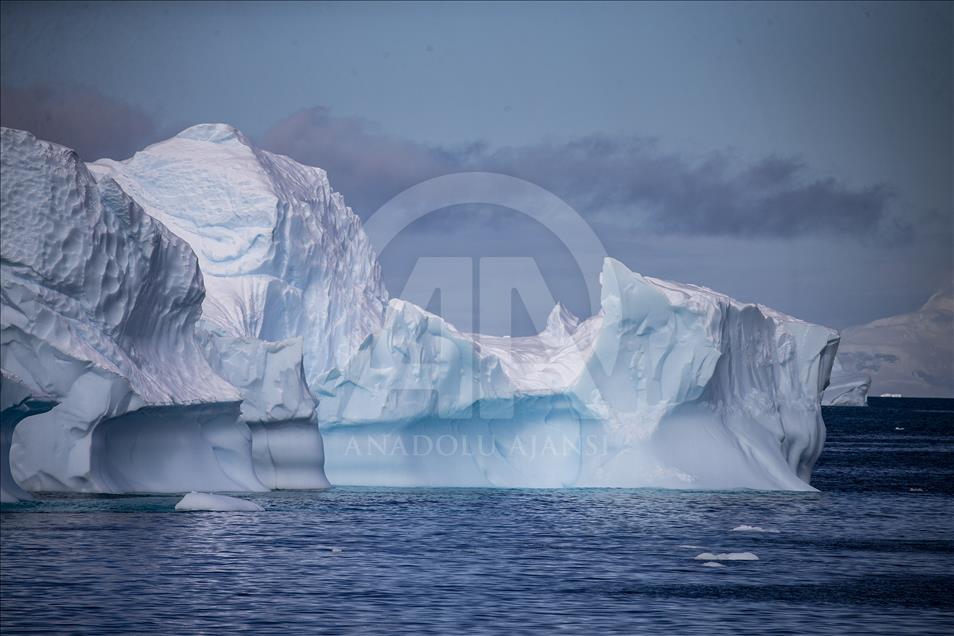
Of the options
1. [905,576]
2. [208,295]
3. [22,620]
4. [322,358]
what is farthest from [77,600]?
[322,358]

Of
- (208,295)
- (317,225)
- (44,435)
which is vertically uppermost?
(317,225)

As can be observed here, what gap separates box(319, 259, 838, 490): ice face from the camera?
111ft

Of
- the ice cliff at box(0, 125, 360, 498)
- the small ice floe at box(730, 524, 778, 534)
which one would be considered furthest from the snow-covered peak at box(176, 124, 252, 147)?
the small ice floe at box(730, 524, 778, 534)

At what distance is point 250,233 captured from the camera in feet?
140

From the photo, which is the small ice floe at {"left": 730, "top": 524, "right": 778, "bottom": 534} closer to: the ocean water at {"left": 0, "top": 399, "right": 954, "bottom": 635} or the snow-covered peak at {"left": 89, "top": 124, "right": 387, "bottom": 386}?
the ocean water at {"left": 0, "top": 399, "right": 954, "bottom": 635}

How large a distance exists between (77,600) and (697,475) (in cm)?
1955

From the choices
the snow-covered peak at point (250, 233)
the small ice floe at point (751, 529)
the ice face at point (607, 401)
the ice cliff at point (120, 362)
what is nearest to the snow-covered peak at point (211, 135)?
the snow-covered peak at point (250, 233)

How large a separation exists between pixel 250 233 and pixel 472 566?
73.1 ft

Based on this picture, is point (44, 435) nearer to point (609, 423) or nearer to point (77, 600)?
point (77, 600)

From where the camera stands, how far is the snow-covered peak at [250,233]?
42500 mm

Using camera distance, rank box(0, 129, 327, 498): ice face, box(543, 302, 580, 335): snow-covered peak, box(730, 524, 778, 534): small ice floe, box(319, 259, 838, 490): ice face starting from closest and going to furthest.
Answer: box(0, 129, 327, 498): ice face, box(730, 524, 778, 534): small ice floe, box(319, 259, 838, 490): ice face, box(543, 302, 580, 335): snow-covered peak

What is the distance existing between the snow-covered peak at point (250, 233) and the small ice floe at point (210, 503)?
42.4 feet

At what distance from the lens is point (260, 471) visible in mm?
34594

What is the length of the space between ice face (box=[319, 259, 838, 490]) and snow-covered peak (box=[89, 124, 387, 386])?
6.73 meters
